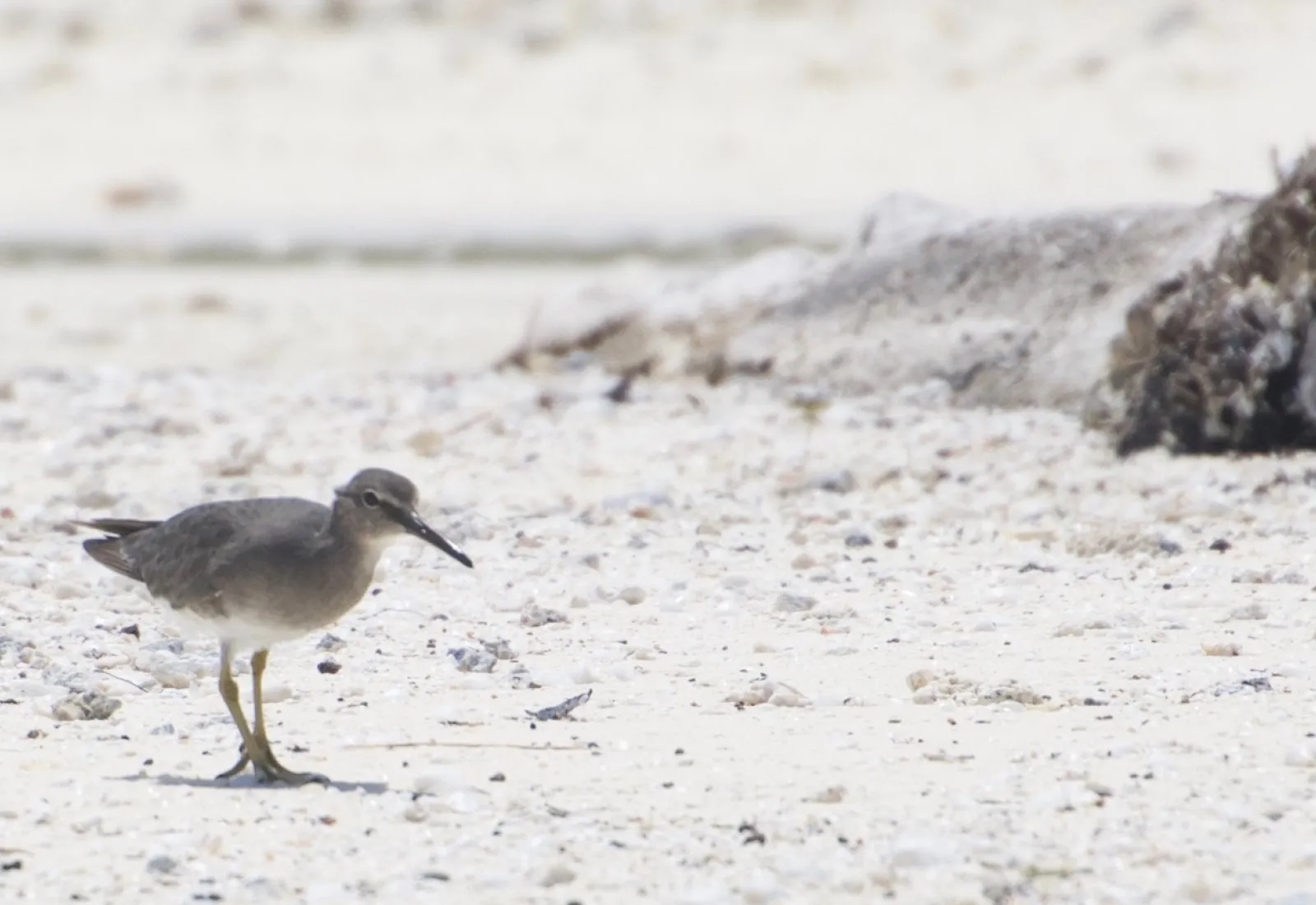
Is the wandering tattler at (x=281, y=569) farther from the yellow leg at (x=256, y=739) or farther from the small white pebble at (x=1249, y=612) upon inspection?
the small white pebble at (x=1249, y=612)

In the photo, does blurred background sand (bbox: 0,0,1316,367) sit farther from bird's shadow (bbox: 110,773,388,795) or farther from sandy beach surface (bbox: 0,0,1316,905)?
bird's shadow (bbox: 110,773,388,795)

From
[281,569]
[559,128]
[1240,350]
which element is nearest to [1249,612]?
[1240,350]

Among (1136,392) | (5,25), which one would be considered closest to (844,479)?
→ (1136,392)

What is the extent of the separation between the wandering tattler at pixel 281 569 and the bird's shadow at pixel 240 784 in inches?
0.7

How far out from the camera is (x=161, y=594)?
5332 mm

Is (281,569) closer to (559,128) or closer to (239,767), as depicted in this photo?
(239,767)

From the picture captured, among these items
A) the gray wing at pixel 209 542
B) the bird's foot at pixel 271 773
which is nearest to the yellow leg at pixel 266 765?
the bird's foot at pixel 271 773

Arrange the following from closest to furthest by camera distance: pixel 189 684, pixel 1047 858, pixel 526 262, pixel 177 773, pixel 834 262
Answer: pixel 1047 858 → pixel 177 773 → pixel 189 684 → pixel 834 262 → pixel 526 262

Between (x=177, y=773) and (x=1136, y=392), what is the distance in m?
4.72

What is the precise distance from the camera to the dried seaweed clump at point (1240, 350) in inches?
333

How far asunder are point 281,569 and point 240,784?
0.46 metres

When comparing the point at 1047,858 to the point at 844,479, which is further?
the point at 844,479

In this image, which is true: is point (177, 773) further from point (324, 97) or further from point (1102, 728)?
point (324, 97)

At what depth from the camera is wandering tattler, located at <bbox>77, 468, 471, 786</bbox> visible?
501 cm
